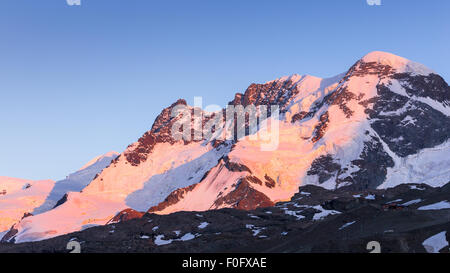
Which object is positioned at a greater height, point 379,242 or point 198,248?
point 379,242
